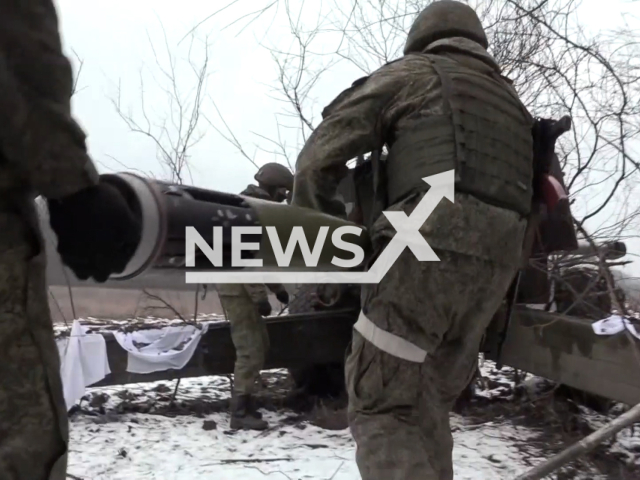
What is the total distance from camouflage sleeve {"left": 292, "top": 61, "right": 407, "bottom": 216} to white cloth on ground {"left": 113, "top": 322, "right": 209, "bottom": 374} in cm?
319

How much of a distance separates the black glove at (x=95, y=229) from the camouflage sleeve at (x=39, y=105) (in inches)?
1.3

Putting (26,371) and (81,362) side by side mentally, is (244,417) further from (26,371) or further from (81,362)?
(26,371)

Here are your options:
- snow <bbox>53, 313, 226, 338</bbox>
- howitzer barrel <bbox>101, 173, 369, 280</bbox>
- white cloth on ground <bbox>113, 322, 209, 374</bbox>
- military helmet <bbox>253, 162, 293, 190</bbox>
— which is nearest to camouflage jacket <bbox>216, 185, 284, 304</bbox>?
military helmet <bbox>253, 162, 293, 190</bbox>

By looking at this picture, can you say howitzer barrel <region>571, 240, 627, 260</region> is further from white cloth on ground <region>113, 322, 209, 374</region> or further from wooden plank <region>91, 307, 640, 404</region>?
white cloth on ground <region>113, 322, 209, 374</region>

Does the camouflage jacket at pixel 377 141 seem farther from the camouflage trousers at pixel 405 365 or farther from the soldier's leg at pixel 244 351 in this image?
the soldier's leg at pixel 244 351

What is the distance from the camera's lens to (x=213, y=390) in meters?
6.27

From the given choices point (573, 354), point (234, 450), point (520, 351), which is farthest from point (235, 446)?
point (573, 354)

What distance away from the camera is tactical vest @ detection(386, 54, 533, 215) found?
2.21 meters

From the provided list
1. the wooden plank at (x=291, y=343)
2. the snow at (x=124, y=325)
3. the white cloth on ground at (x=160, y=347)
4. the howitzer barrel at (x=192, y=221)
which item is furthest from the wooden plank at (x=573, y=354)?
the snow at (x=124, y=325)

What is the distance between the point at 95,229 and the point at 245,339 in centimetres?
377

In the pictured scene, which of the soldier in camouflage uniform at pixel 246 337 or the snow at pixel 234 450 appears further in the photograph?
the soldier in camouflage uniform at pixel 246 337

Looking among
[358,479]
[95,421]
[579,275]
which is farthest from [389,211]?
[95,421]

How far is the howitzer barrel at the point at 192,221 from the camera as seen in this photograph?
1.30 metres

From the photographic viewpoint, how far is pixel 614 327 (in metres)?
3.56
